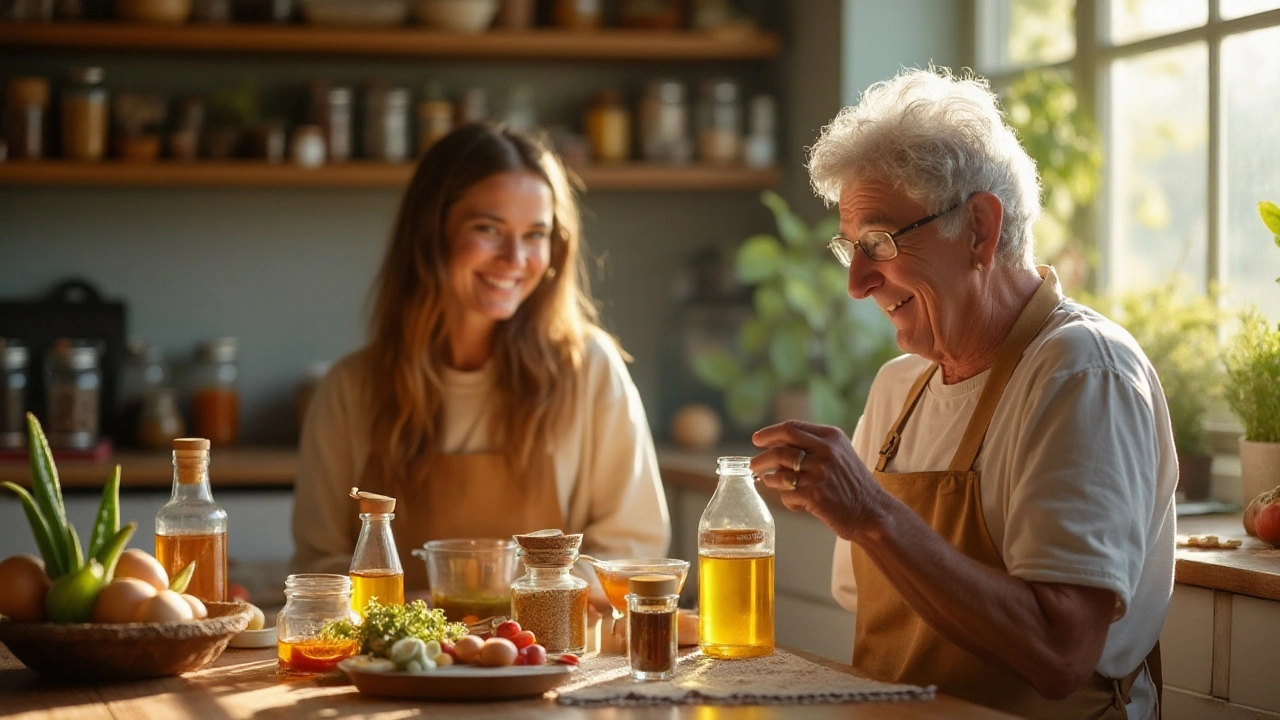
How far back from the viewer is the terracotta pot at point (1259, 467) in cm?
240

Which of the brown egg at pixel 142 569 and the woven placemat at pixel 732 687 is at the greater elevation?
the brown egg at pixel 142 569

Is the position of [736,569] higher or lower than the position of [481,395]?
lower

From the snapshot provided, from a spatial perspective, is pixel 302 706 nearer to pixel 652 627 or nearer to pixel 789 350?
pixel 652 627

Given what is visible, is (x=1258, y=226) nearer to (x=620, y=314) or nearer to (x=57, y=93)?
(x=620, y=314)

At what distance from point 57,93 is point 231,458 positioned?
1222 millimetres

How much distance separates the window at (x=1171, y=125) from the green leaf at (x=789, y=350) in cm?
71

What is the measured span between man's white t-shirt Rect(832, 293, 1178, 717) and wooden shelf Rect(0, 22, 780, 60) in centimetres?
256

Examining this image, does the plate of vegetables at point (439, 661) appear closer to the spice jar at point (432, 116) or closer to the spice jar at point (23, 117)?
the spice jar at point (432, 116)

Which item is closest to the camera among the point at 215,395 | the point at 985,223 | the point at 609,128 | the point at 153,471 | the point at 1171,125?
the point at 985,223

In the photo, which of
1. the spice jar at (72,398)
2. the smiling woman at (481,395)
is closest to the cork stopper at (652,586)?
the smiling woman at (481,395)

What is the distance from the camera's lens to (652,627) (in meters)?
1.64

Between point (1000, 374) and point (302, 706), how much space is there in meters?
0.95

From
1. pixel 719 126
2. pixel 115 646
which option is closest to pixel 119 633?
pixel 115 646

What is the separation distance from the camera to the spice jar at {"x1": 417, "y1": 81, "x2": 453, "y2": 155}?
166 inches
